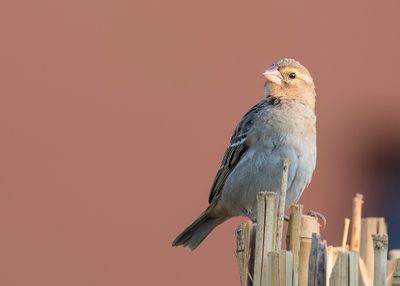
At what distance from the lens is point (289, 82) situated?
5965 mm

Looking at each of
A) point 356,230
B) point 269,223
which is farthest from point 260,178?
point 269,223

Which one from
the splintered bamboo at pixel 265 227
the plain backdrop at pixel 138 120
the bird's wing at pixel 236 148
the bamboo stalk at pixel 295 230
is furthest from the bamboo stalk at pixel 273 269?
the plain backdrop at pixel 138 120

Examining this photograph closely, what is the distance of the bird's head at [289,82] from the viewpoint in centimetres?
596

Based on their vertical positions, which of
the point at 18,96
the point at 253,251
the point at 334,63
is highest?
the point at 334,63

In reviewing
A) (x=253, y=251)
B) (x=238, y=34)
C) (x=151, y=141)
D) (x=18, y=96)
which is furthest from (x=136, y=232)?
(x=253, y=251)

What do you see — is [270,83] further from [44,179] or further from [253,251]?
[253,251]

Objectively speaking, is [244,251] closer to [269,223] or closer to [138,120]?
[269,223]

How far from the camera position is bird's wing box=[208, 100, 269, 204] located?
5.82 meters

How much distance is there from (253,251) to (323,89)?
16.2 feet

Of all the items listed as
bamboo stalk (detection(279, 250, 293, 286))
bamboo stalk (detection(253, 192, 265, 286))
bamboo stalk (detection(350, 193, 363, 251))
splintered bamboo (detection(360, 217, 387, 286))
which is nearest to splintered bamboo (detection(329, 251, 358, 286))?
bamboo stalk (detection(279, 250, 293, 286))

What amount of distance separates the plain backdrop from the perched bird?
1437mm

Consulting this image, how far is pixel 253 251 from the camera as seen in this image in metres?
3.60

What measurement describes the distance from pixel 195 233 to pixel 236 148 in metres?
0.45

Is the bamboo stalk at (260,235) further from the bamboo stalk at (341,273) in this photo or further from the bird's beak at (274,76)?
the bird's beak at (274,76)
